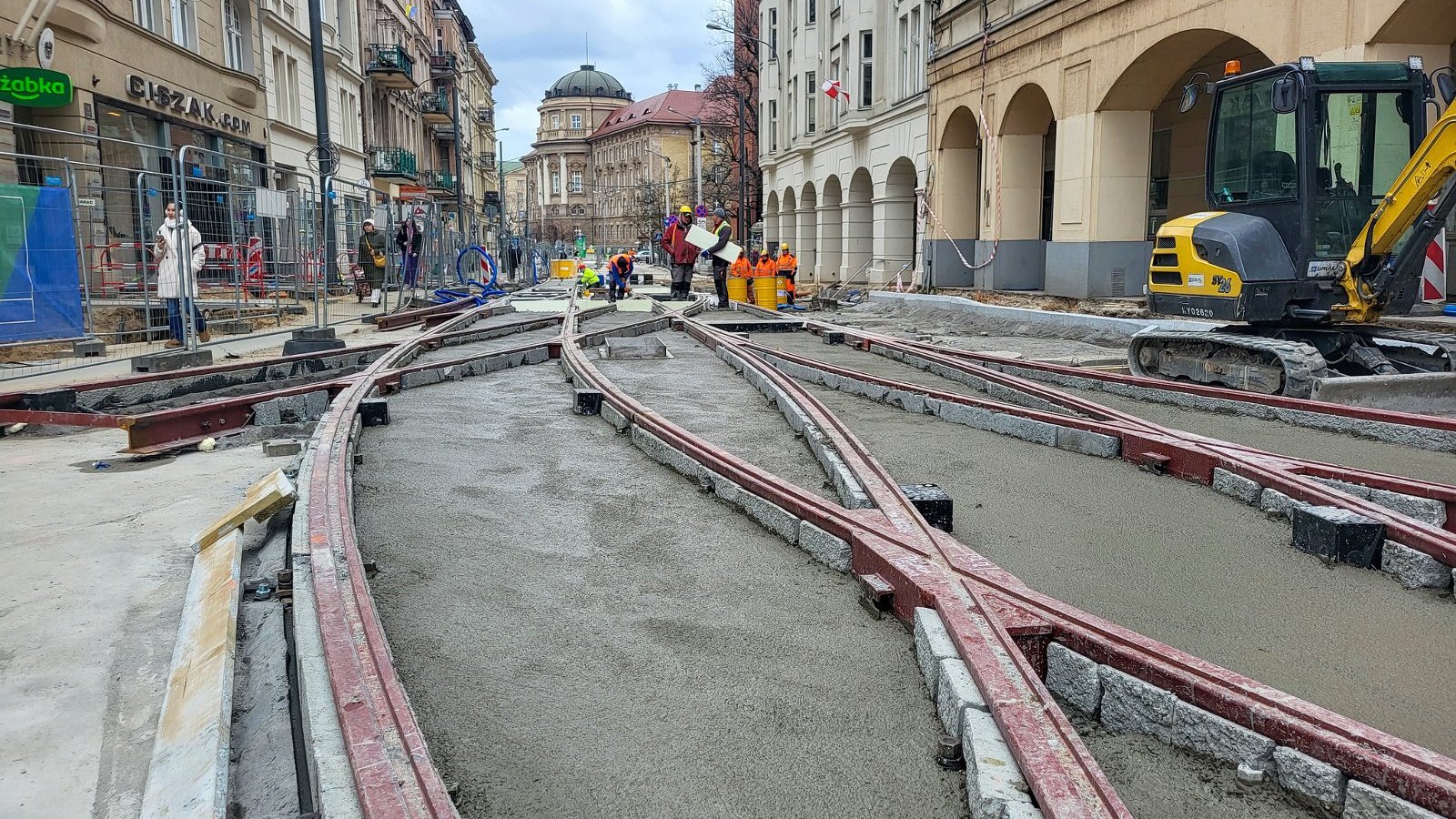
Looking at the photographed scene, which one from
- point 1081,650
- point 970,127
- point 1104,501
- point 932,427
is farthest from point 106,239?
point 970,127

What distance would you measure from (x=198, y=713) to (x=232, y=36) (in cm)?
2799

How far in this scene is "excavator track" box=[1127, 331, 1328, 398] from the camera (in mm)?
9172

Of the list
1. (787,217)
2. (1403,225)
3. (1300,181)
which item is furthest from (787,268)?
(787,217)

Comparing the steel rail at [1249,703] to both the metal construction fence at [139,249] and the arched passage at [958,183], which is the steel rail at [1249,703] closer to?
the metal construction fence at [139,249]

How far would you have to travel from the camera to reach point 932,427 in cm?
817

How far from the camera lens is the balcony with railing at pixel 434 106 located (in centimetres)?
5741

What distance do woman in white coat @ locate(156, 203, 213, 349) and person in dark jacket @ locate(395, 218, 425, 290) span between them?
9224 mm

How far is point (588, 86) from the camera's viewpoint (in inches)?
5812

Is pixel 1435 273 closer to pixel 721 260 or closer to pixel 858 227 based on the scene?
pixel 721 260

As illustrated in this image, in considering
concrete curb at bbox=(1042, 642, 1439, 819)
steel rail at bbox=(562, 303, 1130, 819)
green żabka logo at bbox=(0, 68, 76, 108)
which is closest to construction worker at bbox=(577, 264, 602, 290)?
green żabka logo at bbox=(0, 68, 76, 108)

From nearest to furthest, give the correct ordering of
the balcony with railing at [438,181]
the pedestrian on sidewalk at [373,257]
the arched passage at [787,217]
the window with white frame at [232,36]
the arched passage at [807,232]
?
the pedestrian on sidewalk at [373,257] < the window with white frame at [232,36] < the arched passage at [807,232] < the arched passage at [787,217] < the balcony with railing at [438,181]

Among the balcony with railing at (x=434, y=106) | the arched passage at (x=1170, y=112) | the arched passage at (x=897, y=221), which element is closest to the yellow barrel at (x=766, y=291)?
the arched passage at (x=1170, y=112)

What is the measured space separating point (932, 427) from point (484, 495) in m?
3.71

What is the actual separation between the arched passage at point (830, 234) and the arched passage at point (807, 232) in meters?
2.63
